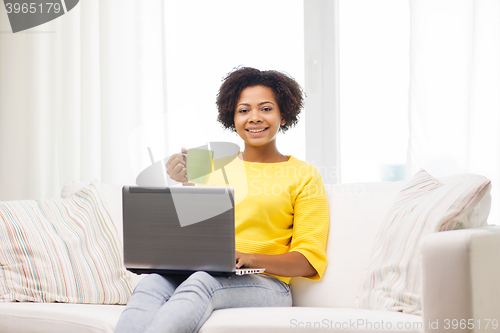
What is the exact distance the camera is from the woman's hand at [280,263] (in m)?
1.33

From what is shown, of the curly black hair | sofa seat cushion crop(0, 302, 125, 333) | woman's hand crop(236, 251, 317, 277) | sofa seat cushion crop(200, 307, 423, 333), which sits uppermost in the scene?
the curly black hair

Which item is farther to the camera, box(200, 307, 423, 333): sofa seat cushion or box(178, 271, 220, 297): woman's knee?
box(178, 271, 220, 297): woman's knee

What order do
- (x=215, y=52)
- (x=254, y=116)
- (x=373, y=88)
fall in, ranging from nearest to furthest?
(x=254, y=116)
(x=373, y=88)
(x=215, y=52)

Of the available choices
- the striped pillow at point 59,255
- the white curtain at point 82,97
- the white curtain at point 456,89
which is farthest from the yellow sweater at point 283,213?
the white curtain at point 82,97

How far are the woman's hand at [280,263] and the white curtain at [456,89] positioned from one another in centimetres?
75

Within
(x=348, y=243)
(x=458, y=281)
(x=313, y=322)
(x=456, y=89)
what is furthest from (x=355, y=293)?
(x=456, y=89)

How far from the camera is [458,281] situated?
95 cm

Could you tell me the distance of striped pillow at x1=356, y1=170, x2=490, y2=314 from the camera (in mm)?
1164

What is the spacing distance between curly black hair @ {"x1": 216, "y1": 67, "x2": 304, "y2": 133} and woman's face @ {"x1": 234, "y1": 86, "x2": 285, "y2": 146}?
0.08 ft

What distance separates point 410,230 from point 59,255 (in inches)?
43.8

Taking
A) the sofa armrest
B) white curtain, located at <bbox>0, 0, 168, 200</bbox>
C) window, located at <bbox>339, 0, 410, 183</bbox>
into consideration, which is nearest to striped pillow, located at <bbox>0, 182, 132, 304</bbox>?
white curtain, located at <bbox>0, 0, 168, 200</bbox>

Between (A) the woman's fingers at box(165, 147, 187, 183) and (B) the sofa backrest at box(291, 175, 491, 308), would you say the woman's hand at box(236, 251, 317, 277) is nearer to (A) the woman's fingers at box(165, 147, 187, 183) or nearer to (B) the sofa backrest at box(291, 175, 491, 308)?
(B) the sofa backrest at box(291, 175, 491, 308)

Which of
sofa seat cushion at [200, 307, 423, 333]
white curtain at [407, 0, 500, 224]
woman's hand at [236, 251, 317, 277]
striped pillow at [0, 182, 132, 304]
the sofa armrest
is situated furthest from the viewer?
white curtain at [407, 0, 500, 224]

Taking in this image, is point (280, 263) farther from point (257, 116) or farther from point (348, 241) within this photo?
point (257, 116)
